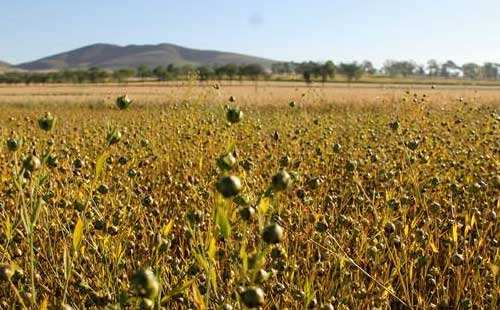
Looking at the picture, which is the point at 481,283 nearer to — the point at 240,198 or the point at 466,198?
the point at 466,198

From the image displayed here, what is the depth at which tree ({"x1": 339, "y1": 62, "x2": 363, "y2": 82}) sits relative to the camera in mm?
78688

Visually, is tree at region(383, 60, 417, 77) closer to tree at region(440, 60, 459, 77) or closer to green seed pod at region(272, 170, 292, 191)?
tree at region(440, 60, 459, 77)

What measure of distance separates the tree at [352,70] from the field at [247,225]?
7505 centimetres

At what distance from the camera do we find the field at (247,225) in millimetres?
1508

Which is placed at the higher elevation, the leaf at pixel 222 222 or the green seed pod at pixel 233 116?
the green seed pod at pixel 233 116

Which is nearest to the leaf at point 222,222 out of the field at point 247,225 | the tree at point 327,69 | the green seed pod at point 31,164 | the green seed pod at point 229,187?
the field at point 247,225

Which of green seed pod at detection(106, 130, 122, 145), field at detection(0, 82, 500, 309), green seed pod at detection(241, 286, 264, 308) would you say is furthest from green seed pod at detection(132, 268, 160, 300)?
green seed pod at detection(106, 130, 122, 145)

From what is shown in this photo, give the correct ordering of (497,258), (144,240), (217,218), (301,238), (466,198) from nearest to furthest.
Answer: (217,218)
(497,258)
(301,238)
(144,240)
(466,198)

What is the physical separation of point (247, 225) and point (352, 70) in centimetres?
8072

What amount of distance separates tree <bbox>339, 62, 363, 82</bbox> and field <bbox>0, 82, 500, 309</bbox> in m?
75.1

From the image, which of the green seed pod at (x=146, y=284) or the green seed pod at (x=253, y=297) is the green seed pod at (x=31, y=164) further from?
the green seed pod at (x=253, y=297)

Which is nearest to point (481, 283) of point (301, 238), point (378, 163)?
point (301, 238)

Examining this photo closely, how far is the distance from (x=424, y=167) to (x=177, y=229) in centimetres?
176

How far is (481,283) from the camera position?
2.08 metres
